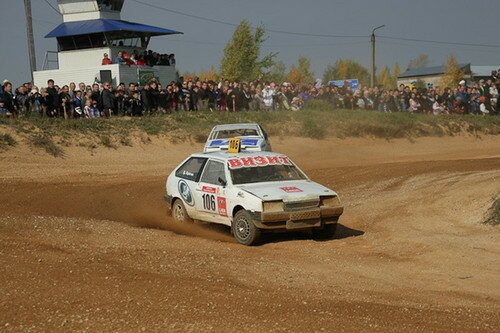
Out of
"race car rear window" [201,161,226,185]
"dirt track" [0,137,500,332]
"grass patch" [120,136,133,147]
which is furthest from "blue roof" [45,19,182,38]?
"race car rear window" [201,161,226,185]

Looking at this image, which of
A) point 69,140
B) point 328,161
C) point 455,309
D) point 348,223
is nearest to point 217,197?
point 348,223

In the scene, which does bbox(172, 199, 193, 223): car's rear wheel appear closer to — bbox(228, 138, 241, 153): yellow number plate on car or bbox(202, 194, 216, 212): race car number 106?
bbox(202, 194, 216, 212): race car number 106

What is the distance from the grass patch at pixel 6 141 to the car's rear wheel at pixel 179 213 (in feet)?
33.0

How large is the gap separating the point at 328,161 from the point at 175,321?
65.4ft

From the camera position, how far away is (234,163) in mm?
13180

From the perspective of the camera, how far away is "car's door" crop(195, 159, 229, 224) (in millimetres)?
12812

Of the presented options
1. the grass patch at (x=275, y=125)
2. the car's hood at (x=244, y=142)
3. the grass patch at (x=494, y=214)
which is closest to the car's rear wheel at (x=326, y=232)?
the grass patch at (x=494, y=214)

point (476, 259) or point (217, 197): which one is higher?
point (217, 197)

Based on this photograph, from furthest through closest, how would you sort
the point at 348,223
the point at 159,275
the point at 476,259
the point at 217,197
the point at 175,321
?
the point at 348,223, the point at 217,197, the point at 476,259, the point at 159,275, the point at 175,321

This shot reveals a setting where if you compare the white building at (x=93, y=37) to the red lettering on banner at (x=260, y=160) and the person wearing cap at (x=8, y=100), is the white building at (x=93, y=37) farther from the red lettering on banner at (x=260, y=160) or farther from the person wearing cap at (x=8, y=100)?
the red lettering on banner at (x=260, y=160)

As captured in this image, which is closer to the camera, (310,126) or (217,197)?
(217,197)

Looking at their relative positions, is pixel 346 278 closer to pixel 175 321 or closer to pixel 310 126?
pixel 175 321

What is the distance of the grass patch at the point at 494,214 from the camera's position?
44.0 ft

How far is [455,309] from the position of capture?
8.45 metres
